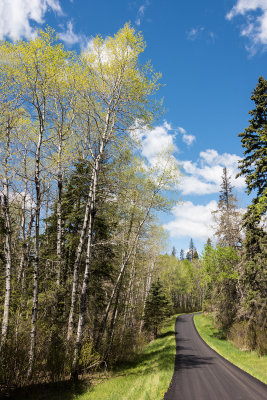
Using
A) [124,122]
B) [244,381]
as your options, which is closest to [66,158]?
[124,122]

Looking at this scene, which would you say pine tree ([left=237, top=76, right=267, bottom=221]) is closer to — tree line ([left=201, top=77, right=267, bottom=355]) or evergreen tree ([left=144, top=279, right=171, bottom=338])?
tree line ([left=201, top=77, right=267, bottom=355])

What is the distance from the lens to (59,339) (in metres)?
8.54

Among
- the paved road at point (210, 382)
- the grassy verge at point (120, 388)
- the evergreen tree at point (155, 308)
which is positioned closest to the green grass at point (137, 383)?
the grassy verge at point (120, 388)

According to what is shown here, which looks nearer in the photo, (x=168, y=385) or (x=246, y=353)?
(x=168, y=385)

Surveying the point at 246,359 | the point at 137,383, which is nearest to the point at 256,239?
the point at 246,359

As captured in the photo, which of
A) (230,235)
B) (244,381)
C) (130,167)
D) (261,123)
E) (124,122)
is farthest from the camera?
(230,235)

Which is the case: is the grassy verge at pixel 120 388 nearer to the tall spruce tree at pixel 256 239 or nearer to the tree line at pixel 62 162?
the tree line at pixel 62 162

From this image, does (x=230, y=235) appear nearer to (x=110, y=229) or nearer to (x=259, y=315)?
(x=259, y=315)

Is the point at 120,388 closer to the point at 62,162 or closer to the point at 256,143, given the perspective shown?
the point at 62,162

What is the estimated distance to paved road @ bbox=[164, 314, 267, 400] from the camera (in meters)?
7.45

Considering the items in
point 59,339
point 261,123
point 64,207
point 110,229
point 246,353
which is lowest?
point 246,353

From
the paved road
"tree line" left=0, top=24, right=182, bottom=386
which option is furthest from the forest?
the paved road

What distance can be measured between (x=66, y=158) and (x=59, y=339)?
7.26 metres

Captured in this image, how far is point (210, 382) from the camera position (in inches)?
342
